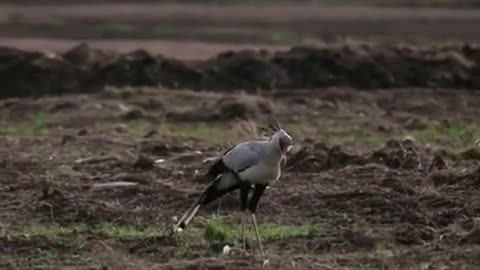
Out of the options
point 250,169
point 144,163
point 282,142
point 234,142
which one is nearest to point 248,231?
point 250,169

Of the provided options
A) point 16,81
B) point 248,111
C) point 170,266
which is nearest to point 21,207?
point 170,266

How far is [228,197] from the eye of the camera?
12945 millimetres

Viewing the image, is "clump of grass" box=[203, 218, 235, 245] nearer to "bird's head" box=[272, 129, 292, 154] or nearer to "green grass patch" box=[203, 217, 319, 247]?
"green grass patch" box=[203, 217, 319, 247]

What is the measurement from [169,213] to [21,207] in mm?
1305

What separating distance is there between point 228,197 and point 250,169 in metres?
2.82

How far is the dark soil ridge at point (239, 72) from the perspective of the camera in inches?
1029

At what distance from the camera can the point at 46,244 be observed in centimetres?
1088

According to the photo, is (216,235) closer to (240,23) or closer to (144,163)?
(144,163)

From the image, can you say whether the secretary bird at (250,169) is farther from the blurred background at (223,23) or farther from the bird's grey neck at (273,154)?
the blurred background at (223,23)

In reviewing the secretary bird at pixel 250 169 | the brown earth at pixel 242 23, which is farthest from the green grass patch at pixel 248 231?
the brown earth at pixel 242 23

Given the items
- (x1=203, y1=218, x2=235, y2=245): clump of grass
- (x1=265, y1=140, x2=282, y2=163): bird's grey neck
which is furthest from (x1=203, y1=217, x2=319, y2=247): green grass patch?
(x1=265, y1=140, x2=282, y2=163): bird's grey neck

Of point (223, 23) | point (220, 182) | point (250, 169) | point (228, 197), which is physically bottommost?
point (223, 23)

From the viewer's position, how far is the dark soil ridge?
26.1 m

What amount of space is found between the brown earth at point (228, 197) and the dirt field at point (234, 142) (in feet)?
0.08
